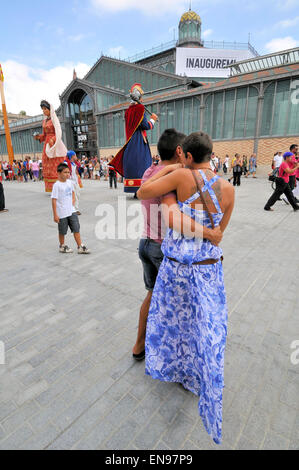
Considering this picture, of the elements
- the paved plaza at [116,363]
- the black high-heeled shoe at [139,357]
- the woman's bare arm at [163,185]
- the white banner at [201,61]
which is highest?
the white banner at [201,61]

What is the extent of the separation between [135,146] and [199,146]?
214 inches

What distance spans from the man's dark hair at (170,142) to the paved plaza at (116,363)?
1766 millimetres

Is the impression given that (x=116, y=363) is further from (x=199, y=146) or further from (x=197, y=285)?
(x=199, y=146)

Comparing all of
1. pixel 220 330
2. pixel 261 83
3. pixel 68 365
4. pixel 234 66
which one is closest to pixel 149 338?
pixel 220 330

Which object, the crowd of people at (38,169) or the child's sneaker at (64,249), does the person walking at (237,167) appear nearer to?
the crowd of people at (38,169)

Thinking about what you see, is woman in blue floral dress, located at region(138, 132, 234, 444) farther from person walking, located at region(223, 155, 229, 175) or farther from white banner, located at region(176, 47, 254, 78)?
white banner, located at region(176, 47, 254, 78)

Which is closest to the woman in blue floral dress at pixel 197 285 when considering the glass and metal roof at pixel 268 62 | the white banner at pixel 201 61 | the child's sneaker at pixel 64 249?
the child's sneaker at pixel 64 249

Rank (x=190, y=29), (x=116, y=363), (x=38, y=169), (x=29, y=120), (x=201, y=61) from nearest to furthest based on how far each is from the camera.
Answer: (x=116, y=363)
(x=38, y=169)
(x=201, y=61)
(x=29, y=120)
(x=190, y=29)

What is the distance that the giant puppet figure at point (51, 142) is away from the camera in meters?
7.88

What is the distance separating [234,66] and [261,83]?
3.16m

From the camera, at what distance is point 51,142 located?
8.31 m

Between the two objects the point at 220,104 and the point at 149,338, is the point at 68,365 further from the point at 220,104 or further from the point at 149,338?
the point at 220,104

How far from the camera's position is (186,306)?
5.84 feet

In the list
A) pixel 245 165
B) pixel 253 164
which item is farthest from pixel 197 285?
pixel 253 164
